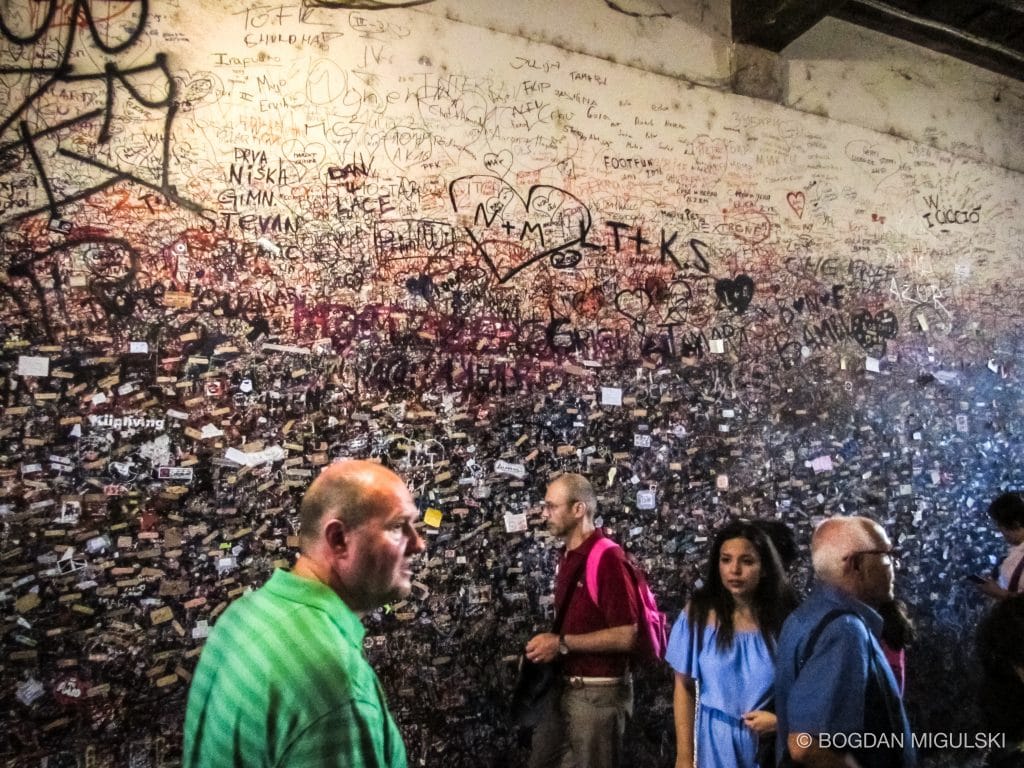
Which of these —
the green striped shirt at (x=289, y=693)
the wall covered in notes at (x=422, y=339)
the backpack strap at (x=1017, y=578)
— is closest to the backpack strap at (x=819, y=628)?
the green striped shirt at (x=289, y=693)

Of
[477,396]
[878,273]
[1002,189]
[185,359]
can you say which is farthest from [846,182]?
[185,359]

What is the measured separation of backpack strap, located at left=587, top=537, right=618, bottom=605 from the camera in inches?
128

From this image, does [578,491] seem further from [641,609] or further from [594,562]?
[641,609]

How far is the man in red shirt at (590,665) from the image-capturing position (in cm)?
318

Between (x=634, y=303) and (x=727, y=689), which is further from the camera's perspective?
(x=634, y=303)

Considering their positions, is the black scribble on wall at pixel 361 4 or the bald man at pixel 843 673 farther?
the black scribble on wall at pixel 361 4

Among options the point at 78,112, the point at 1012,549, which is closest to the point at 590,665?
the point at 1012,549

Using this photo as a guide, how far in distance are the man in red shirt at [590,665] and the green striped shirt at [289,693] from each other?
1.75 metres

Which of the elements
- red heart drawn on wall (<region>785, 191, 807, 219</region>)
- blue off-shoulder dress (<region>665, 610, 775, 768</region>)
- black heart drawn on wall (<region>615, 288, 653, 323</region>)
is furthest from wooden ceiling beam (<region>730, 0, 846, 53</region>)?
blue off-shoulder dress (<region>665, 610, 775, 768</region>)

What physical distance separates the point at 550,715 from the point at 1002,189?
5.69m

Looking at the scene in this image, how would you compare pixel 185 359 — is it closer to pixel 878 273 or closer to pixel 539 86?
pixel 539 86

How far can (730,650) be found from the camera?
2.78 meters

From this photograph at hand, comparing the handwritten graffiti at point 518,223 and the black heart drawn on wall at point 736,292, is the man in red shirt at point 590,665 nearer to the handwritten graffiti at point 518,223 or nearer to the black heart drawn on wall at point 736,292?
the handwritten graffiti at point 518,223

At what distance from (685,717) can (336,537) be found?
190 centimetres
